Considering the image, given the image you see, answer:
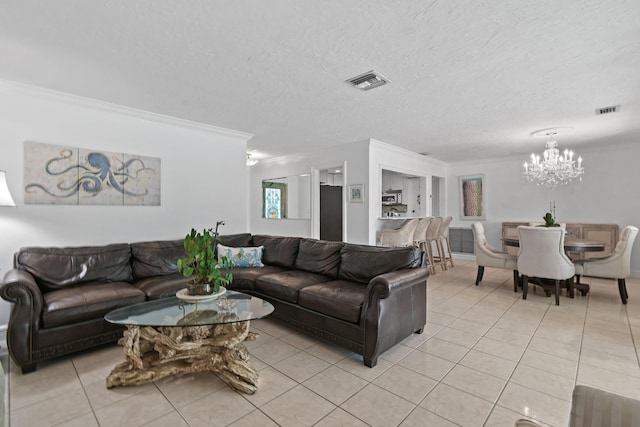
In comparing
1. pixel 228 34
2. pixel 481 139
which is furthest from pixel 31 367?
pixel 481 139

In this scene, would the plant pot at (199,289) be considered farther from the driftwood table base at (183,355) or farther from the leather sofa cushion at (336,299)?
the leather sofa cushion at (336,299)

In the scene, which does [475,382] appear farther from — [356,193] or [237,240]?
[356,193]

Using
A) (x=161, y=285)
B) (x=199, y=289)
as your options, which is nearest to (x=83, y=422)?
(x=199, y=289)

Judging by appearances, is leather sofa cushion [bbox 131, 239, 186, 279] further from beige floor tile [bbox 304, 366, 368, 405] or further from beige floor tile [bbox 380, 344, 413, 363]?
→ beige floor tile [bbox 380, 344, 413, 363]

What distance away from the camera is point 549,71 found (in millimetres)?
2627

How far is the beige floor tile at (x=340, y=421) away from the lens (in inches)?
68.7

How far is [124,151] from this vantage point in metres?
3.69

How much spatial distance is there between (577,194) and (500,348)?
205 inches

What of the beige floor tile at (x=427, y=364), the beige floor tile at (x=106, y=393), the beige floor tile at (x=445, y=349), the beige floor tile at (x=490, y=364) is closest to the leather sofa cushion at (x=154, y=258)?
the beige floor tile at (x=106, y=393)

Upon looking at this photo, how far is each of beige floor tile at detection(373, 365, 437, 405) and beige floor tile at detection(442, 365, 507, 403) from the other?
0.52 feet

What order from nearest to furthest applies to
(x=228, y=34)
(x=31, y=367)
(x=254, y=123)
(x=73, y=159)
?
(x=228, y=34) → (x=31, y=367) → (x=73, y=159) → (x=254, y=123)

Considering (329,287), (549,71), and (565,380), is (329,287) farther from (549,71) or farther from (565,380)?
(549,71)

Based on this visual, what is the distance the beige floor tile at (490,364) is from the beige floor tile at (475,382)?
6cm

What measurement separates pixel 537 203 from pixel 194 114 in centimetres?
694
